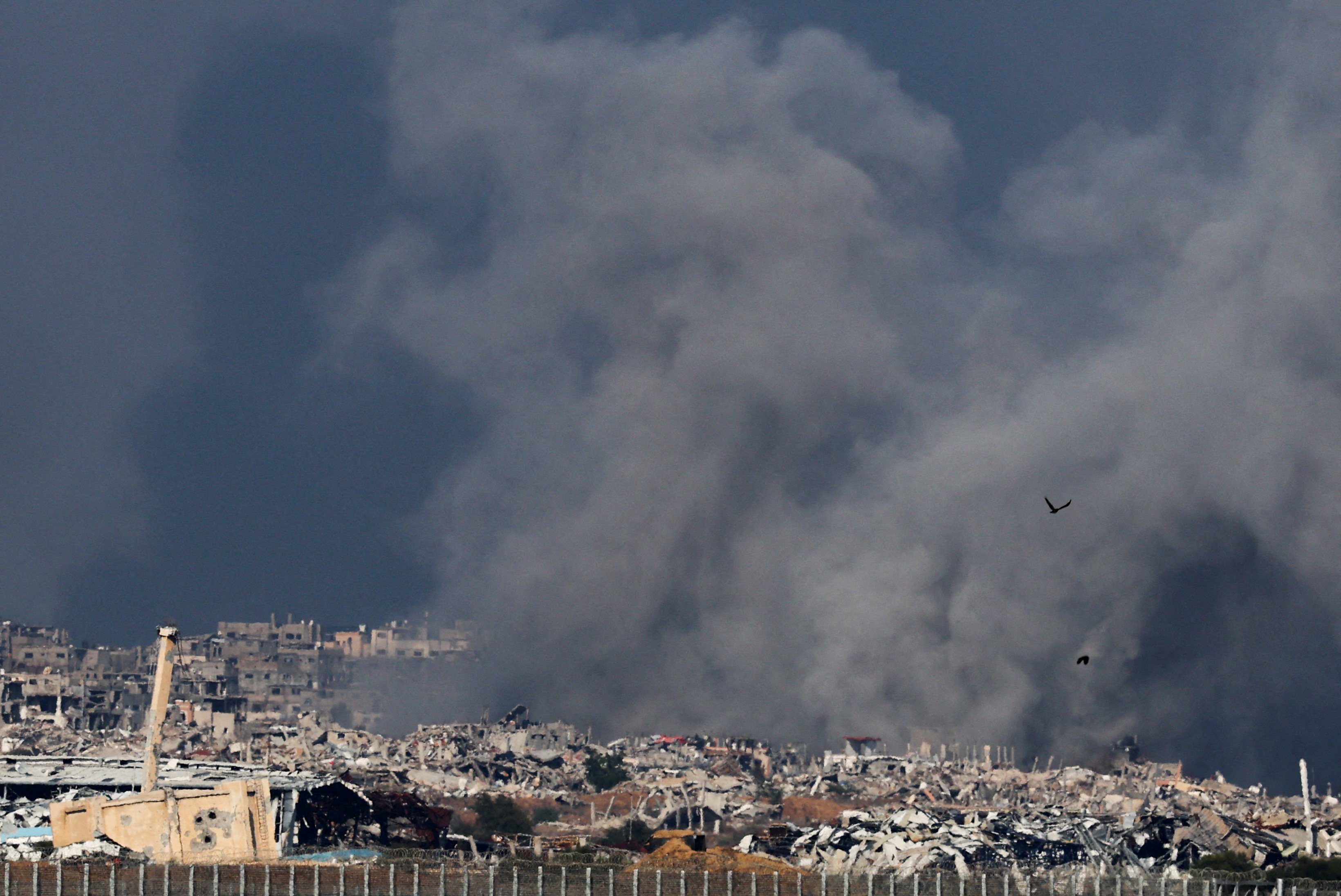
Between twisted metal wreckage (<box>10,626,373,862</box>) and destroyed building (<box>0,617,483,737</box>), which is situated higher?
destroyed building (<box>0,617,483,737</box>)

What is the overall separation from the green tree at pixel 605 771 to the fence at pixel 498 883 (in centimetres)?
5697

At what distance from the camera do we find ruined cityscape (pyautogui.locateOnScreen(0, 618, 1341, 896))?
4494 cm

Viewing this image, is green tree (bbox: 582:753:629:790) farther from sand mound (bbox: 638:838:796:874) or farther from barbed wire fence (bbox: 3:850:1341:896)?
barbed wire fence (bbox: 3:850:1341:896)

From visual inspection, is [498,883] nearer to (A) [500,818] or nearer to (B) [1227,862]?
(B) [1227,862]

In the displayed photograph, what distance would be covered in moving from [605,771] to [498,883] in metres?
64.6

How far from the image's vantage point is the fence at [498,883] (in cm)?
3622

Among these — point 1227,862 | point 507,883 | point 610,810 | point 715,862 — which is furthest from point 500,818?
point 507,883

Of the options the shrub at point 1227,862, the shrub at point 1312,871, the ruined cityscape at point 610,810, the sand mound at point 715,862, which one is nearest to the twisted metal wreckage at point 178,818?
the ruined cityscape at point 610,810

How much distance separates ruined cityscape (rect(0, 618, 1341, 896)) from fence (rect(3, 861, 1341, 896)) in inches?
6.8

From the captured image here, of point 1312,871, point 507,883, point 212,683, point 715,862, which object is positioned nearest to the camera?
point 507,883

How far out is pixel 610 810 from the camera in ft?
273

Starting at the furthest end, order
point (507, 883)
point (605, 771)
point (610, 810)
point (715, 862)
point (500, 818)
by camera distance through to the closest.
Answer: point (605, 771) < point (610, 810) < point (500, 818) < point (715, 862) < point (507, 883)

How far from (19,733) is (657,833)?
80937 mm

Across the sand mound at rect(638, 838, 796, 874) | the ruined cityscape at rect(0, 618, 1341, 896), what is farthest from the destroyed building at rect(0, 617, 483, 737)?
the sand mound at rect(638, 838, 796, 874)
